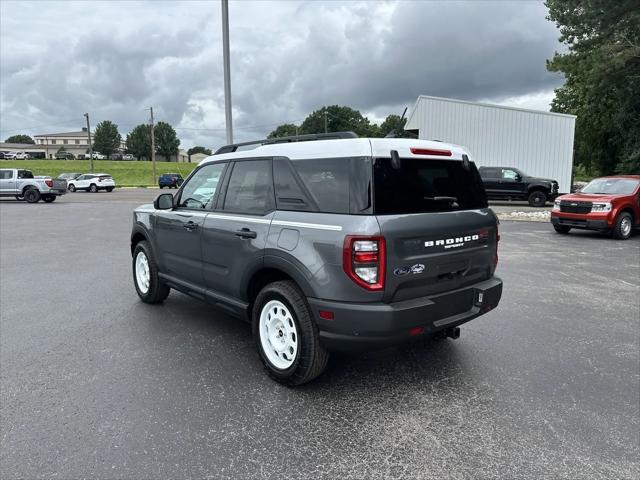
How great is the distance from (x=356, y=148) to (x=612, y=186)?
482 inches

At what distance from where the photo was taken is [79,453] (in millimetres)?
2748

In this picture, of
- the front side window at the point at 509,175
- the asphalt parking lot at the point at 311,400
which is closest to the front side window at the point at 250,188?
the asphalt parking lot at the point at 311,400

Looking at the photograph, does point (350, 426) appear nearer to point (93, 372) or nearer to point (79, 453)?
point (79, 453)

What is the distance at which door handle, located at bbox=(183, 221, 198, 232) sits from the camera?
4.60m

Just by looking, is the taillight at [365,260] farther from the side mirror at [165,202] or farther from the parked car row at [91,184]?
the parked car row at [91,184]

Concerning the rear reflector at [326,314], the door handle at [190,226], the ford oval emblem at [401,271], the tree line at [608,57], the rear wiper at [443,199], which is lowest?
the rear reflector at [326,314]

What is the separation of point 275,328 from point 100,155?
421 feet

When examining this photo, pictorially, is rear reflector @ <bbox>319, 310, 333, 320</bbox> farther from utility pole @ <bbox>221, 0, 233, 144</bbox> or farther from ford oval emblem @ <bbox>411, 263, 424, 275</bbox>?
utility pole @ <bbox>221, 0, 233, 144</bbox>

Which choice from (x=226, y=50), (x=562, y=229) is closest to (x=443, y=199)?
(x=226, y=50)

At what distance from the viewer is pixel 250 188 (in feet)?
13.4

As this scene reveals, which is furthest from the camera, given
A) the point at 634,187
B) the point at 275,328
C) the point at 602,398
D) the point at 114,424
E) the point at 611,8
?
the point at 611,8

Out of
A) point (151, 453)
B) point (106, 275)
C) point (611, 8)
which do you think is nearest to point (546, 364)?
point (151, 453)

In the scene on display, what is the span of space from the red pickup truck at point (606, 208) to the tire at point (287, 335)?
11.1 m

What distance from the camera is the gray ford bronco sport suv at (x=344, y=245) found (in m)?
3.14
